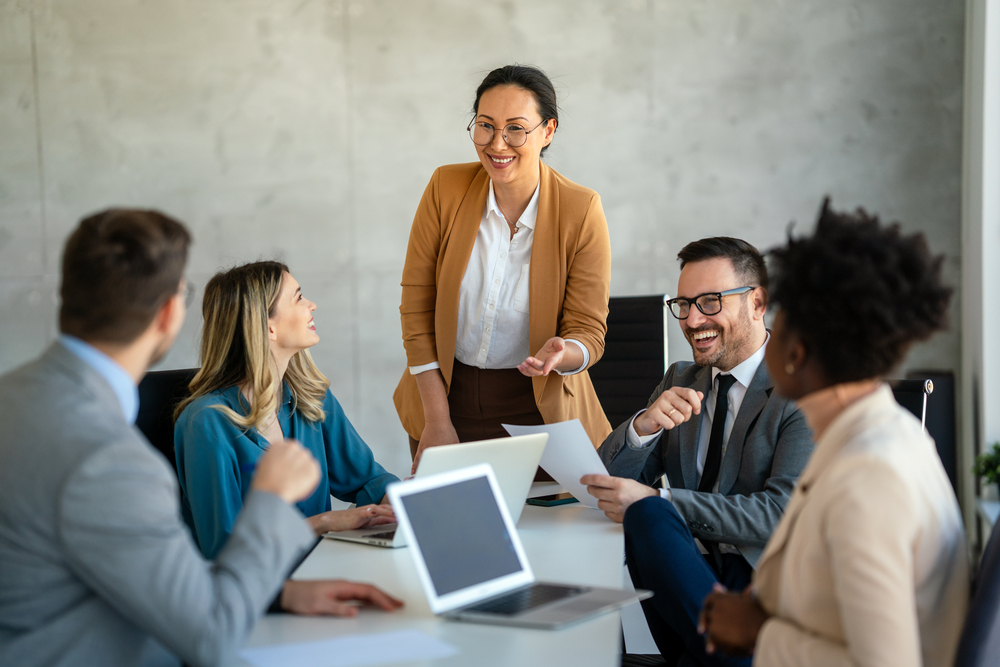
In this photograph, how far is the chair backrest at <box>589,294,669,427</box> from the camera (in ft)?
11.9

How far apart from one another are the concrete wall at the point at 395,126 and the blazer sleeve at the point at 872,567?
3.24 metres

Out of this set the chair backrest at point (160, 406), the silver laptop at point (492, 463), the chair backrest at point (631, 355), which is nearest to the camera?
the silver laptop at point (492, 463)

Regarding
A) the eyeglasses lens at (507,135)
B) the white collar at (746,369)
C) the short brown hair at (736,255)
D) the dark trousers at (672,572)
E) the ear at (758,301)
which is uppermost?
the eyeglasses lens at (507,135)

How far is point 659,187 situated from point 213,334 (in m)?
2.71

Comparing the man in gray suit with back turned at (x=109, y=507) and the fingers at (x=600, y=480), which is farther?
the fingers at (x=600, y=480)

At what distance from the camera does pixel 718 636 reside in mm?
1202

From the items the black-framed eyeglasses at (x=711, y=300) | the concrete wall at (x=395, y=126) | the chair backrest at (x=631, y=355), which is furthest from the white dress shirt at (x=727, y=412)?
the concrete wall at (x=395, y=126)

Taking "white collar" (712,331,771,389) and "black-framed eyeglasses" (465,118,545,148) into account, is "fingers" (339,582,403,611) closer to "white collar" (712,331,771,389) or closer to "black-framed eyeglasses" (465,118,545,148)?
"white collar" (712,331,771,389)

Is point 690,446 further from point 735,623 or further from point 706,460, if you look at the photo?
point 735,623

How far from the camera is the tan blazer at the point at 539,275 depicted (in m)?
2.41

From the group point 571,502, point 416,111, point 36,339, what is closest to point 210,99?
point 416,111

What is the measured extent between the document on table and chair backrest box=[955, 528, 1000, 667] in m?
0.85

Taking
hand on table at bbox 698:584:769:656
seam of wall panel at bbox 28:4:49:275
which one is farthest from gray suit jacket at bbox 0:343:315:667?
seam of wall panel at bbox 28:4:49:275

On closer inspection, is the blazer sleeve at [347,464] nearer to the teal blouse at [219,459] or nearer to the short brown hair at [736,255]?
the teal blouse at [219,459]
